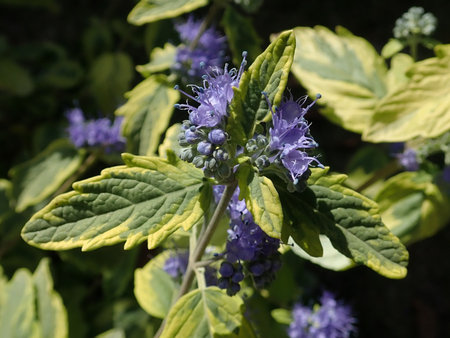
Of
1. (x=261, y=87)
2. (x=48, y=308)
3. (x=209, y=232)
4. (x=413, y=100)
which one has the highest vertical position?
(x=261, y=87)

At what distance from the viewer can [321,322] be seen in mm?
2074

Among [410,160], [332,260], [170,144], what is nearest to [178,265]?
[170,144]

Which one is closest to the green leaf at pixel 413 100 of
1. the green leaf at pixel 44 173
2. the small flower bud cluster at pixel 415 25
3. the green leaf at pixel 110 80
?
the small flower bud cluster at pixel 415 25

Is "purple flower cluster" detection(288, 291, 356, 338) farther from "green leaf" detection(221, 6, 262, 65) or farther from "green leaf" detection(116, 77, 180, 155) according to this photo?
"green leaf" detection(221, 6, 262, 65)

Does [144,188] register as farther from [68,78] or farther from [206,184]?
[68,78]

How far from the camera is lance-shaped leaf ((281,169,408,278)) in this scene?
1.21 m

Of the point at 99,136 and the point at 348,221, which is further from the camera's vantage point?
the point at 99,136

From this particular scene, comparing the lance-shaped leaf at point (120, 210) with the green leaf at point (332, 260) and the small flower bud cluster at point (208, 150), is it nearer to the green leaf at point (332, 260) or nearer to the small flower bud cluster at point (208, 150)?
the small flower bud cluster at point (208, 150)

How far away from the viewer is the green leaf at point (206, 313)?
1404 millimetres

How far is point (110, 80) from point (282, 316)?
165 centimetres

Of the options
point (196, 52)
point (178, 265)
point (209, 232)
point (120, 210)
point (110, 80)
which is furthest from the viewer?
point (110, 80)

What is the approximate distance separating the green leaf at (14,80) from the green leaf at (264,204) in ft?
6.86

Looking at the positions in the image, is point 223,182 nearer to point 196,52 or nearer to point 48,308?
point 196,52

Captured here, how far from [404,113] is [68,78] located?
6.53 ft
